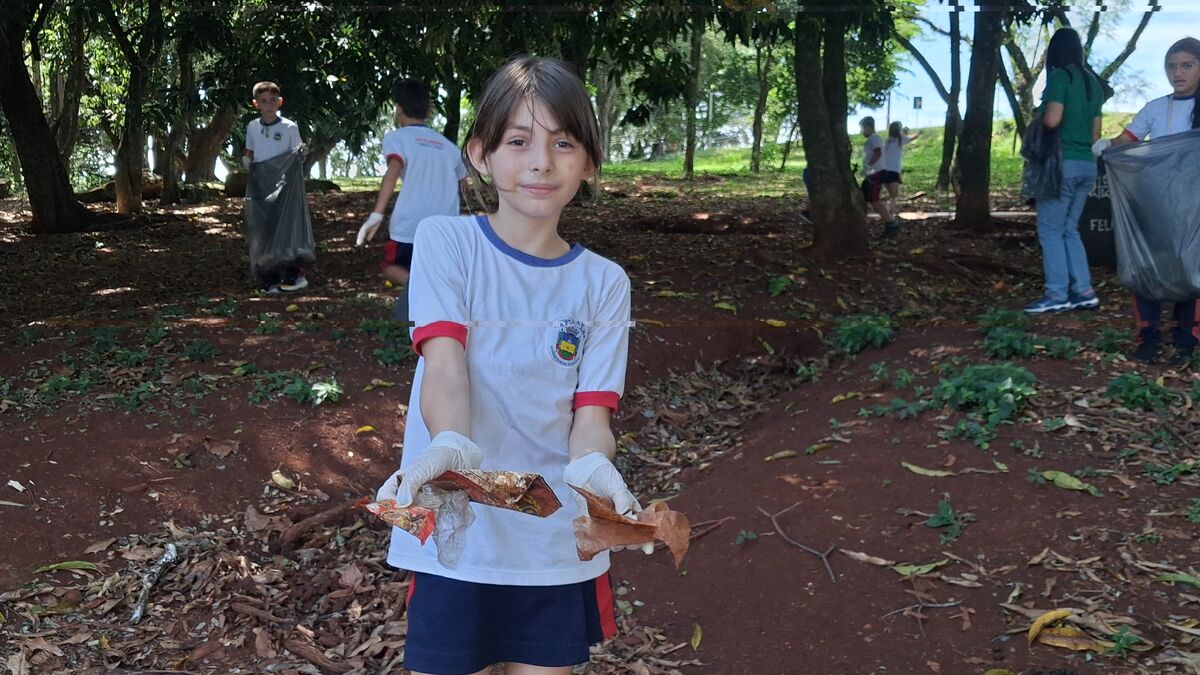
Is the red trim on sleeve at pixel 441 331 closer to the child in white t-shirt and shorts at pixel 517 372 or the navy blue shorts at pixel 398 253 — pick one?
the child in white t-shirt and shorts at pixel 517 372

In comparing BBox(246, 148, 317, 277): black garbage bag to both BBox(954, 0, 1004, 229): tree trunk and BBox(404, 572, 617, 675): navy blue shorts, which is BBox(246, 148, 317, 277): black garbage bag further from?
BBox(404, 572, 617, 675): navy blue shorts

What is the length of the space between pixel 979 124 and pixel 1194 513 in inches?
302

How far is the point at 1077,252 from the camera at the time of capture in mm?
7043

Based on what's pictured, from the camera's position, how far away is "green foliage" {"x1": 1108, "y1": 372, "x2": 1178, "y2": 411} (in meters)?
5.05

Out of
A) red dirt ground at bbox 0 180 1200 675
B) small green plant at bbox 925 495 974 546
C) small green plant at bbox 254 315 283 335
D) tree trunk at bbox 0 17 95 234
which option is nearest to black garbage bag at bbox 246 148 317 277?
red dirt ground at bbox 0 180 1200 675

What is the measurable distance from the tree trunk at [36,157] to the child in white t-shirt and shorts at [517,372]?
1255 cm

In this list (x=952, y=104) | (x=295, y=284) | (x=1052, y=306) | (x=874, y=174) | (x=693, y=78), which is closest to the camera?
(x=1052, y=306)

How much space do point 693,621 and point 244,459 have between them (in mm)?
2363

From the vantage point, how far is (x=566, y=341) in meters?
2.07

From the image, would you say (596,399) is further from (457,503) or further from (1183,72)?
(1183,72)

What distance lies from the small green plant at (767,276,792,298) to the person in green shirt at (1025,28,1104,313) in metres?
1.86

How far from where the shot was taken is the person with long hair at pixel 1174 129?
18.4ft

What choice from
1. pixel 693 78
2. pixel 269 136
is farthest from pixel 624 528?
pixel 693 78

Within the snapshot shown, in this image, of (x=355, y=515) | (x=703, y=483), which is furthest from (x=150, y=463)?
(x=703, y=483)
